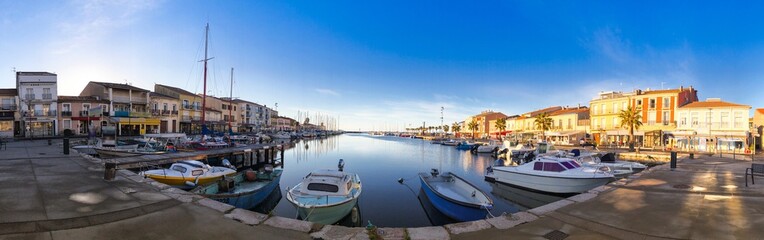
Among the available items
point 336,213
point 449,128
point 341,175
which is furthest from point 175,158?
point 449,128

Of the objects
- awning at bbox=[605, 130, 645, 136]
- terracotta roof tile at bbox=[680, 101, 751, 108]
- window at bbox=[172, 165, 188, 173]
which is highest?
terracotta roof tile at bbox=[680, 101, 751, 108]

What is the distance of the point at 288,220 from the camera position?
7.80m

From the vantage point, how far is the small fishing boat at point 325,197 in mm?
12625

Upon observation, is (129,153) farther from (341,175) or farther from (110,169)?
(341,175)

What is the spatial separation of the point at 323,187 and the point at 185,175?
30.1 feet

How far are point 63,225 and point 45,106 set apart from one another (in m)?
59.8

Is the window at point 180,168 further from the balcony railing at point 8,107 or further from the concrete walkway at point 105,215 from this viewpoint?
the balcony railing at point 8,107

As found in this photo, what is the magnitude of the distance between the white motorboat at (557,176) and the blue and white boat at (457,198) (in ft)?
18.2

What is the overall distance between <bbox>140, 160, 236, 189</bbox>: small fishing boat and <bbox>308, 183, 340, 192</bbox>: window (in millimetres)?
6618

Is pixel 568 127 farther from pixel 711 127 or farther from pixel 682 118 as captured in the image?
pixel 711 127

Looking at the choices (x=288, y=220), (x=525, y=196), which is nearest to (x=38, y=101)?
(x=288, y=220)

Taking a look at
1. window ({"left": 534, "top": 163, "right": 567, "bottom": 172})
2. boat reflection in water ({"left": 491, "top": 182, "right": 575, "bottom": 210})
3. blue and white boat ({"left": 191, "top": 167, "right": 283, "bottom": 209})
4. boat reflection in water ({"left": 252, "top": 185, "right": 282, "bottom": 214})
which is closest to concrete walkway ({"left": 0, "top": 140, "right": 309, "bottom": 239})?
blue and white boat ({"left": 191, "top": 167, "right": 283, "bottom": 209})

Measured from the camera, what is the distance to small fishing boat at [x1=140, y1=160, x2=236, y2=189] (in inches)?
691

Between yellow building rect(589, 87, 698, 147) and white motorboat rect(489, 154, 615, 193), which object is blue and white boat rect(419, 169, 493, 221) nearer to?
white motorboat rect(489, 154, 615, 193)
